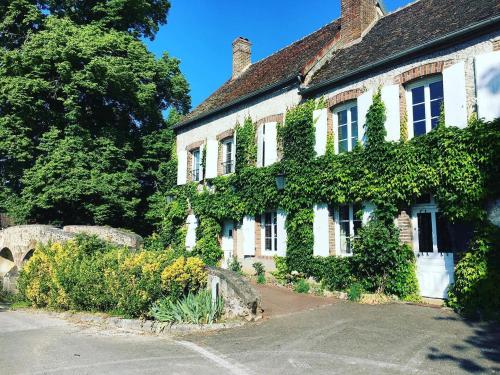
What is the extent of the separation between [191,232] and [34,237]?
209 inches

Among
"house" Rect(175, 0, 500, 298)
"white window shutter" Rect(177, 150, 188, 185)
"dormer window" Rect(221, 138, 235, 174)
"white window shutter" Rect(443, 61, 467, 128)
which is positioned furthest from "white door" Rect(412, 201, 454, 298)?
"white window shutter" Rect(177, 150, 188, 185)

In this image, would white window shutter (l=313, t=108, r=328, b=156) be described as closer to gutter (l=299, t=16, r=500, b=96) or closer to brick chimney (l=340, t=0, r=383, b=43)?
gutter (l=299, t=16, r=500, b=96)

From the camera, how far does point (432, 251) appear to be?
30.9 ft

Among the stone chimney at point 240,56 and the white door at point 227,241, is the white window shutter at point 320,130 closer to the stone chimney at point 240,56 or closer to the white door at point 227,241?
the white door at point 227,241

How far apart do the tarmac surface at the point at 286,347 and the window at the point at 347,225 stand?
A: 96.8 inches

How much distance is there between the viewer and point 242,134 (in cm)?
1456

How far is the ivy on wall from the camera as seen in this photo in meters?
8.44

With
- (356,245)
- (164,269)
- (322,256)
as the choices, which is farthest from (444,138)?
(164,269)

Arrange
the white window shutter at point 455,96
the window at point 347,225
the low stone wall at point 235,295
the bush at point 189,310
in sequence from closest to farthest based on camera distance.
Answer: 1. the bush at point 189,310
2. the low stone wall at point 235,295
3. the white window shutter at point 455,96
4. the window at point 347,225

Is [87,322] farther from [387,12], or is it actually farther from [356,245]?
[387,12]

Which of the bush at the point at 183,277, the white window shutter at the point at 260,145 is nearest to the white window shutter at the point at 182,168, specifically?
the white window shutter at the point at 260,145

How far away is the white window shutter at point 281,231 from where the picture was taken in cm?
1256

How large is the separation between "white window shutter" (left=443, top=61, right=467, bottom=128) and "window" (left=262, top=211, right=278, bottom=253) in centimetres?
601

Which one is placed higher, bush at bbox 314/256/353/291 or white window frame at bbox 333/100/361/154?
white window frame at bbox 333/100/361/154
